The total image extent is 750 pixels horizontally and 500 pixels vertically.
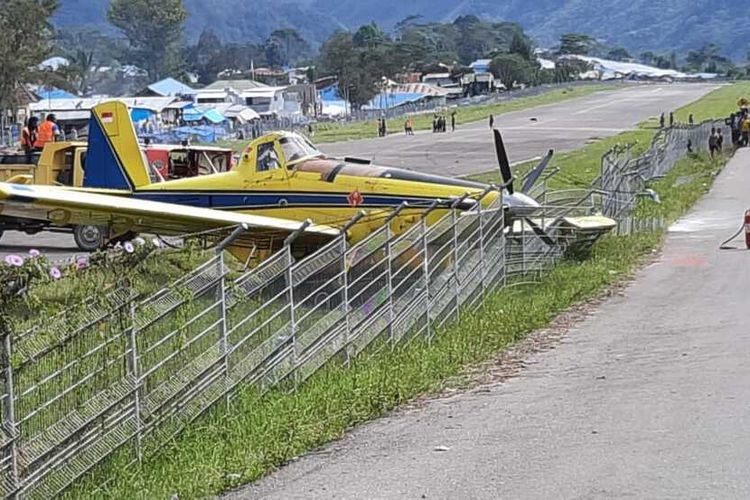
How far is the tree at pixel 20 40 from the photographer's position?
303 feet

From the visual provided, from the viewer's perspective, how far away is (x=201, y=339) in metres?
8.52

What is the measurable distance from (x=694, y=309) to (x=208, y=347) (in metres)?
7.73

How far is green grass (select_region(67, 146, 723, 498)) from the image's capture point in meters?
7.48

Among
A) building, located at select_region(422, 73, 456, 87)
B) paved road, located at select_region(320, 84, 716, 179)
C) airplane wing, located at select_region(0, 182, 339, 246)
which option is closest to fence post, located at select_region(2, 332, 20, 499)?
airplane wing, located at select_region(0, 182, 339, 246)

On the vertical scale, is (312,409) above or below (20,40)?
below

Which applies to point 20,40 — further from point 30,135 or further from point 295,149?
point 295,149

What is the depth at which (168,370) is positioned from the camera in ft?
26.6

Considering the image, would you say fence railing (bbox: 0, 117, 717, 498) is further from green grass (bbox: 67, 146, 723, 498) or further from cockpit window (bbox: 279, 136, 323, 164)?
cockpit window (bbox: 279, 136, 323, 164)

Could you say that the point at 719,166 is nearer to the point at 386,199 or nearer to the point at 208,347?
the point at 386,199

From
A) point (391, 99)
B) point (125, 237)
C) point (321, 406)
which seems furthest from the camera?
point (391, 99)

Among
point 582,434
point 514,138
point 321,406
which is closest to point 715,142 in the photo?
point 514,138

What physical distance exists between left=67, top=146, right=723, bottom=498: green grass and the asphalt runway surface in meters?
11.2

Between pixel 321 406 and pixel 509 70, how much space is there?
18008 cm

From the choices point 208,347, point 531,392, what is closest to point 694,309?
point 531,392
